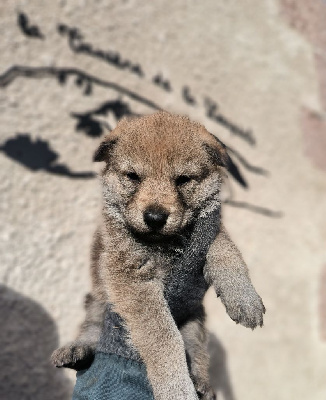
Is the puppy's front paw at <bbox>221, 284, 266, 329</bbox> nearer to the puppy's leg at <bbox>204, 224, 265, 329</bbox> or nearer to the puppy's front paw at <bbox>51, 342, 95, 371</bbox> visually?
the puppy's leg at <bbox>204, 224, 265, 329</bbox>

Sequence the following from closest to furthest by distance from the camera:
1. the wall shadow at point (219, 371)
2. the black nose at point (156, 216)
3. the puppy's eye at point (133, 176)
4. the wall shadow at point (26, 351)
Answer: the black nose at point (156, 216) → the puppy's eye at point (133, 176) → the wall shadow at point (26, 351) → the wall shadow at point (219, 371)

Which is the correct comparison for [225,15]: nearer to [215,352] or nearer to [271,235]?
[271,235]

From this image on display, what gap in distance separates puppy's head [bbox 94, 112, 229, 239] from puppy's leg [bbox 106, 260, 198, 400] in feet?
0.52

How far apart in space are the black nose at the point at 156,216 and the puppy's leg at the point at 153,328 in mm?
194

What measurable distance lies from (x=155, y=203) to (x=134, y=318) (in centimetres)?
37

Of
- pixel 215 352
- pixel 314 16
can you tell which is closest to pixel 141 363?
pixel 215 352

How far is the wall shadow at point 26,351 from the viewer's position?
7.67 feet

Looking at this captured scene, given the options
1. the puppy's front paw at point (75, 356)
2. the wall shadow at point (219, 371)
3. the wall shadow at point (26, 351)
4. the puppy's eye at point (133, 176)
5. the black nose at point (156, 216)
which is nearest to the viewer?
the black nose at point (156, 216)

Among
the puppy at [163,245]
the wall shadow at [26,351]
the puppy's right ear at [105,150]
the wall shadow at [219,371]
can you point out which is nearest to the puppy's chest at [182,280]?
the puppy at [163,245]

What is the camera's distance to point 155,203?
A: 1176mm

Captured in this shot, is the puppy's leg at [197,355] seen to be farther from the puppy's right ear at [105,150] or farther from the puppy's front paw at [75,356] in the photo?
the puppy's right ear at [105,150]

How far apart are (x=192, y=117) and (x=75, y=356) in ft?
6.11

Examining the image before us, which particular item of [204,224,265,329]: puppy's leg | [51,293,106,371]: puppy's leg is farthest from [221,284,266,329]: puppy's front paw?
[51,293,106,371]: puppy's leg

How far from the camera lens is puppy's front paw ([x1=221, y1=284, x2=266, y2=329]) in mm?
1246
